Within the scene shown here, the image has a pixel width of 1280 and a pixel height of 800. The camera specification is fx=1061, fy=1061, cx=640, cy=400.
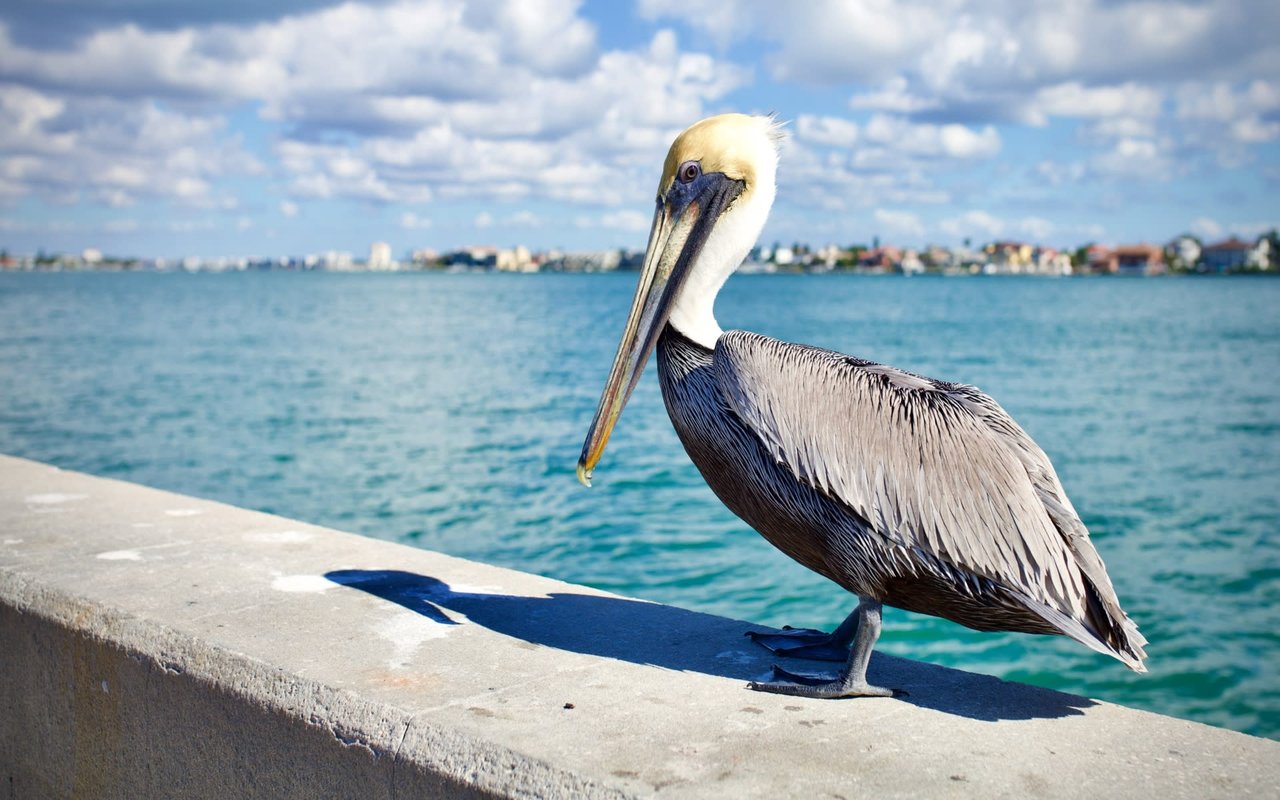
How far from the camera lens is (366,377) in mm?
26656

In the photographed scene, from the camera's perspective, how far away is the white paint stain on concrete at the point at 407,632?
2.71m

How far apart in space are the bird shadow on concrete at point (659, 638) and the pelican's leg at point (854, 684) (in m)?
0.11

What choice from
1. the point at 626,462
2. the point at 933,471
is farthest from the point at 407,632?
the point at 626,462

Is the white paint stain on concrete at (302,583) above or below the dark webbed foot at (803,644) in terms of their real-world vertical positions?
below

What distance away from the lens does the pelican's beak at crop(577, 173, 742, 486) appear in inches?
117

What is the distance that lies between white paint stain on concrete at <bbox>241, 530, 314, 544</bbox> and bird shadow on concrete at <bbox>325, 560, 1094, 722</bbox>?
48 centimetres

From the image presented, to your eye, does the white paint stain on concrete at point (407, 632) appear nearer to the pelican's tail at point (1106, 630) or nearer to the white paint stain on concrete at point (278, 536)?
the white paint stain on concrete at point (278, 536)

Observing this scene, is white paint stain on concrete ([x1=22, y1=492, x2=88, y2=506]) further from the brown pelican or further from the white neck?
the white neck

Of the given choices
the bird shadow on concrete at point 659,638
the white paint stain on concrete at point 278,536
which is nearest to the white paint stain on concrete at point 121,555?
the white paint stain on concrete at point 278,536

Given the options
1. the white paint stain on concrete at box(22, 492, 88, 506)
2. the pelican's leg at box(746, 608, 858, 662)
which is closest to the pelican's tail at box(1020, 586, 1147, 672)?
the pelican's leg at box(746, 608, 858, 662)

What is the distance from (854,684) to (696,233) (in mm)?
1295

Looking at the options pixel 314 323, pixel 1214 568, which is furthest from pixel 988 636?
pixel 314 323

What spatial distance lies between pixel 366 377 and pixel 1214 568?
20.9 m

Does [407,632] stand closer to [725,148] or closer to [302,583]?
[302,583]
